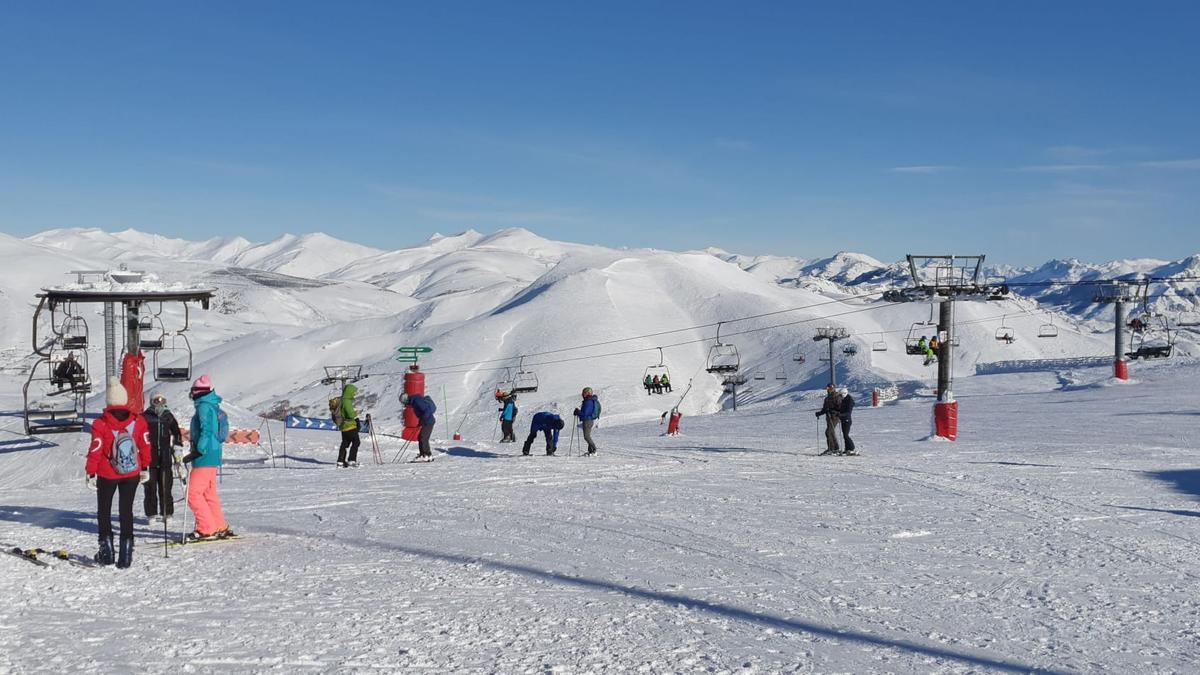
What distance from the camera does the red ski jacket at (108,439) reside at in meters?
8.35

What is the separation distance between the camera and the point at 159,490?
11.2 meters

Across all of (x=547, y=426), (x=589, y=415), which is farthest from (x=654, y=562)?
(x=547, y=426)

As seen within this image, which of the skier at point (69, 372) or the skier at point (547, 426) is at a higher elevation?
the skier at point (69, 372)

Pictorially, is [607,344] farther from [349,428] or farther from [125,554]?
[125,554]

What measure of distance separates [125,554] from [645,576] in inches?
174

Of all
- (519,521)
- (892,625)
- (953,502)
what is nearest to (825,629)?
(892,625)

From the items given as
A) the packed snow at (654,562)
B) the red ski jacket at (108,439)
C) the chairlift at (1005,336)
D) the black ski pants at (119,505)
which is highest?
the chairlift at (1005,336)

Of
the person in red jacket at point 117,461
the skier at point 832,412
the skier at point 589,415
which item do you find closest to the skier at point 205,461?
the person in red jacket at point 117,461

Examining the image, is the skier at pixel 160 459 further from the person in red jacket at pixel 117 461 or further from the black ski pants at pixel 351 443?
the black ski pants at pixel 351 443

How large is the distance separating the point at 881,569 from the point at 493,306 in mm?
124326

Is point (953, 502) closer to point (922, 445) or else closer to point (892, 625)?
point (892, 625)

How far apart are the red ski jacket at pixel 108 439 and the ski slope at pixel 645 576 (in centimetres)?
84

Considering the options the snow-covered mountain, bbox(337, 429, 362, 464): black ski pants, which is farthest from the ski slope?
the snow-covered mountain

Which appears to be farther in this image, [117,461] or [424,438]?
[424,438]
